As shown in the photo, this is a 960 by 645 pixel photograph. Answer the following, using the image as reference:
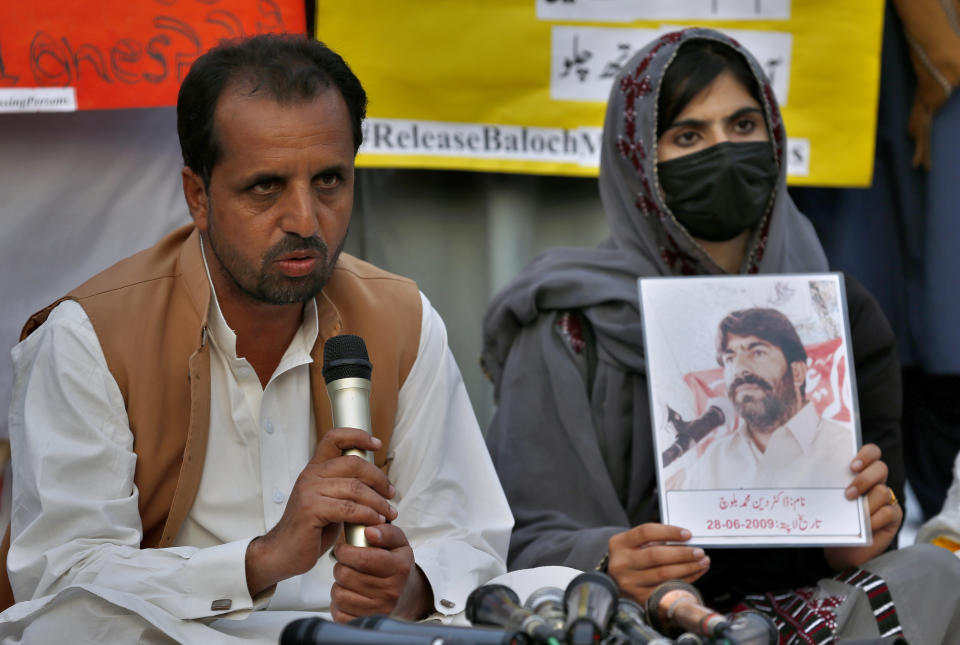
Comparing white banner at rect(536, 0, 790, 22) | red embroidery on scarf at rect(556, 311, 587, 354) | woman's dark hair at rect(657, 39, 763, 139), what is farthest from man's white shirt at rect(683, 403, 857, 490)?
white banner at rect(536, 0, 790, 22)

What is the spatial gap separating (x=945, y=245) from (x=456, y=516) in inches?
87.2

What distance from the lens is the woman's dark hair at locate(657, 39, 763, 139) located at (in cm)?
300

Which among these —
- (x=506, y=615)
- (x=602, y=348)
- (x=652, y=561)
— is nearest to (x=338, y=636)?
(x=506, y=615)

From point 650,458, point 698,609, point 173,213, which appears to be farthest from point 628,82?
point 698,609

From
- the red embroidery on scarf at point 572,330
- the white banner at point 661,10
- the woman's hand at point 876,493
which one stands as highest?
the white banner at point 661,10

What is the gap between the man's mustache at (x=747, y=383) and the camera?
2.67 meters

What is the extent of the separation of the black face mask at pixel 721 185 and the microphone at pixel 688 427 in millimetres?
542

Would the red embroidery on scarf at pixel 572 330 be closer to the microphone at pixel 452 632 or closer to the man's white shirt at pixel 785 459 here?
the man's white shirt at pixel 785 459

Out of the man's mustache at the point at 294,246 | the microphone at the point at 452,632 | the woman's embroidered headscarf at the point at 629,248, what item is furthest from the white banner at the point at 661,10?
the microphone at the point at 452,632

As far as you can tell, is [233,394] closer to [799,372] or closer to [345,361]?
[345,361]

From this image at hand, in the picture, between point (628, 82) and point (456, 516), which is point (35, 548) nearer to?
point (456, 516)

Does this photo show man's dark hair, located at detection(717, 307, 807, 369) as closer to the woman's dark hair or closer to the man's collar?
the man's collar

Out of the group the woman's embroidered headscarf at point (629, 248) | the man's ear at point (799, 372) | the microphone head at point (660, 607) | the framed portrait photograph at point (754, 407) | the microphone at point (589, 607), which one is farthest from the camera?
the woman's embroidered headscarf at point (629, 248)

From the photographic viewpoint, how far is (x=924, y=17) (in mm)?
3879
